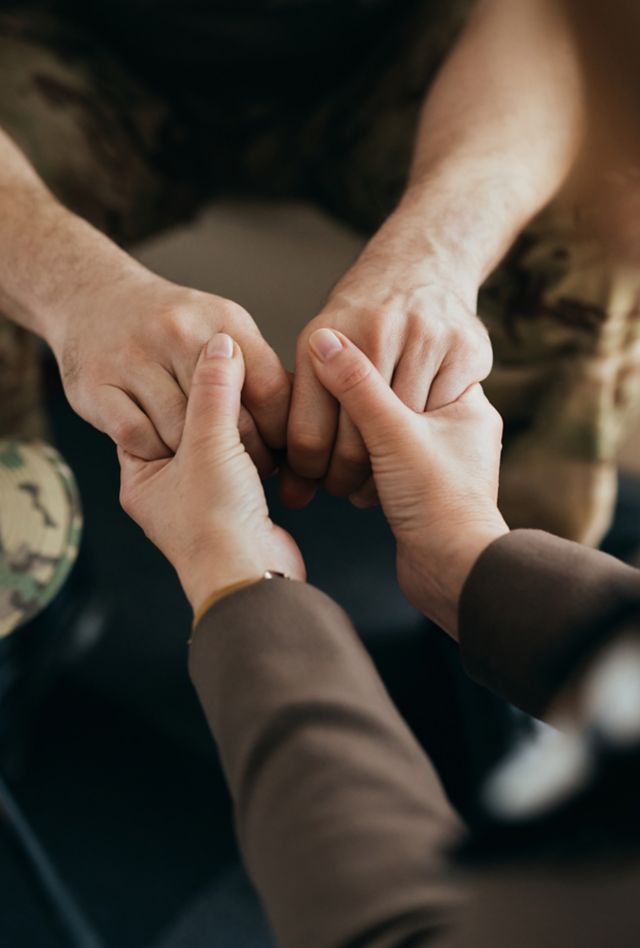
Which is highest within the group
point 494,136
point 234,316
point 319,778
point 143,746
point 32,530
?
point 494,136

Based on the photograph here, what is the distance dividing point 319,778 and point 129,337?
349 millimetres

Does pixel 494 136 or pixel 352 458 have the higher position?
pixel 494 136

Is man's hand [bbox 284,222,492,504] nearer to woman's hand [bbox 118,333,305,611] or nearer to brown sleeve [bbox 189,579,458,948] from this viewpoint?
woman's hand [bbox 118,333,305,611]

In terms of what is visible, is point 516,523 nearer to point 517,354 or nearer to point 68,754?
point 517,354

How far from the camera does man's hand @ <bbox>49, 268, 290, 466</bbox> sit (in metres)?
0.54

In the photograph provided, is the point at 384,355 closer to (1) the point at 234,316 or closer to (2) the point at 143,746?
(1) the point at 234,316

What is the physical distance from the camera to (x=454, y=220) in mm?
648

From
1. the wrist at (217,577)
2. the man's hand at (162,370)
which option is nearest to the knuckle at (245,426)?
the man's hand at (162,370)

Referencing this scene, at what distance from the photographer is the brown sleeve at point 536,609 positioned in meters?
0.38

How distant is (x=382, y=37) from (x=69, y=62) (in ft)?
1.12

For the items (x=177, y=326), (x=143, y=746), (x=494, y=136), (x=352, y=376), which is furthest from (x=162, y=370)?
(x=143, y=746)

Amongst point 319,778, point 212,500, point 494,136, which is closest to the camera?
point 319,778

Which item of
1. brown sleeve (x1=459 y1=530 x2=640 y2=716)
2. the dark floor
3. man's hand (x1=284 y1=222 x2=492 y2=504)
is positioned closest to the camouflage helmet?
the dark floor

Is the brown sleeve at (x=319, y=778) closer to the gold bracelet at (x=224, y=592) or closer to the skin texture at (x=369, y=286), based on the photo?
the gold bracelet at (x=224, y=592)
